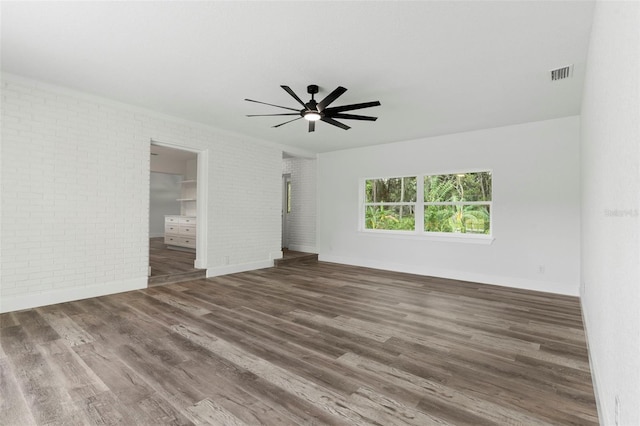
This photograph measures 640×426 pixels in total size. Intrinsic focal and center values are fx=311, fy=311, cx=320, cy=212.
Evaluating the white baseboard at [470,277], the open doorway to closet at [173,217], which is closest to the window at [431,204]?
the white baseboard at [470,277]

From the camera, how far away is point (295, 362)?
2426 millimetres

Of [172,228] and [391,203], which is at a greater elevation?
[391,203]

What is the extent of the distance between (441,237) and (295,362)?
424 cm

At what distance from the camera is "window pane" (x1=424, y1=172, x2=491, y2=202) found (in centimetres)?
548

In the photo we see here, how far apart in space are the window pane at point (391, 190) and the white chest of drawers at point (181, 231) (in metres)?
4.46

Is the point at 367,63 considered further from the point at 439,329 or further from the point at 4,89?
the point at 4,89

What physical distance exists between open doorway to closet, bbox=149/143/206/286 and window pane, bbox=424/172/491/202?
4.42 m

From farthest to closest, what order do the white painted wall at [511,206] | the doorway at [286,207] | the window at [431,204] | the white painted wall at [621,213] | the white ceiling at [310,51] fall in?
1. the doorway at [286,207]
2. the window at [431,204]
3. the white painted wall at [511,206]
4. the white ceiling at [310,51]
5. the white painted wall at [621,213]

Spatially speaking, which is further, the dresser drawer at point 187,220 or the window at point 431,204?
the dresser drawer at point 187,220

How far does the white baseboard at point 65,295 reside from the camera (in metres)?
3.57

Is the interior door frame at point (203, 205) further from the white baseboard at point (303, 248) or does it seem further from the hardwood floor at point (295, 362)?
the white baseboard at point (303, 248)

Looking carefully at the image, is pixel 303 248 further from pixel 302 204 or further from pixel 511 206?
pixel 511 206

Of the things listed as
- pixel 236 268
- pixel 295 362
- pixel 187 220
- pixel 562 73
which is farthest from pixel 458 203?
pixel 187 220

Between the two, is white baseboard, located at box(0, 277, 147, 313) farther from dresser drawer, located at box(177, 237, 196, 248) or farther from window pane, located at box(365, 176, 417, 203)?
window pane, located at box(365, 176, 417, 203)
